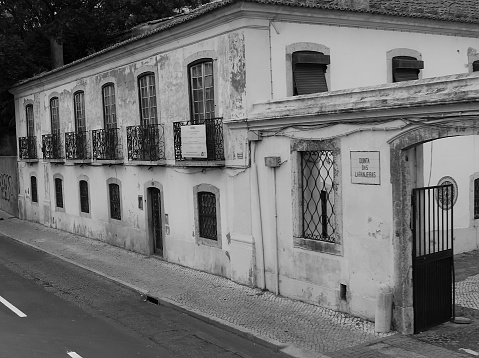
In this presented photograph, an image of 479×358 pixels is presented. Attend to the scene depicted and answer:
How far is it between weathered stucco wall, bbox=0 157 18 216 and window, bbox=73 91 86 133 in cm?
819

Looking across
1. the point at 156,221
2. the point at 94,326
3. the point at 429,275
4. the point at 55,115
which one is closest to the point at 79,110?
the point at 55,115

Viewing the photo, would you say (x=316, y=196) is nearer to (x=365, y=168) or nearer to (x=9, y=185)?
(x=365, y=168)

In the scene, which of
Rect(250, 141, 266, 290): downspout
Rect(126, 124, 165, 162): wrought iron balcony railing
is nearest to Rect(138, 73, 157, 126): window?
Rect(126, 124, 165, 162): wrought iron balcony railing

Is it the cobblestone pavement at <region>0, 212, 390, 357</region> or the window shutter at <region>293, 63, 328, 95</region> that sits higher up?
the window shutter at <region>293, 63, 328, 95</region>

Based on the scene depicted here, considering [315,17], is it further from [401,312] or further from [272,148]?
[401,312]

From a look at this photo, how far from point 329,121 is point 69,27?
17546 mm

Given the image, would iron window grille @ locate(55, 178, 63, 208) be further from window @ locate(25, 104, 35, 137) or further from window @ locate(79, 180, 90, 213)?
window @ locate(25, 104, 35, 137)

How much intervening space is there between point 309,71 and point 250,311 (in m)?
6.01

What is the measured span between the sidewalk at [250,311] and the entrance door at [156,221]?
0.48m

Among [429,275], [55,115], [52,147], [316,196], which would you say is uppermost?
[55,115]

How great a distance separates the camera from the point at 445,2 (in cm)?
1806

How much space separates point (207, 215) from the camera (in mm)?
15219

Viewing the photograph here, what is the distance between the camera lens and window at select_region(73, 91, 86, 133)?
21.9 metres

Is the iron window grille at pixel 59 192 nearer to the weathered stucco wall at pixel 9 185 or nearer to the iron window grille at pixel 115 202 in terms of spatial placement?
the iron window grille at pixel 115 202
